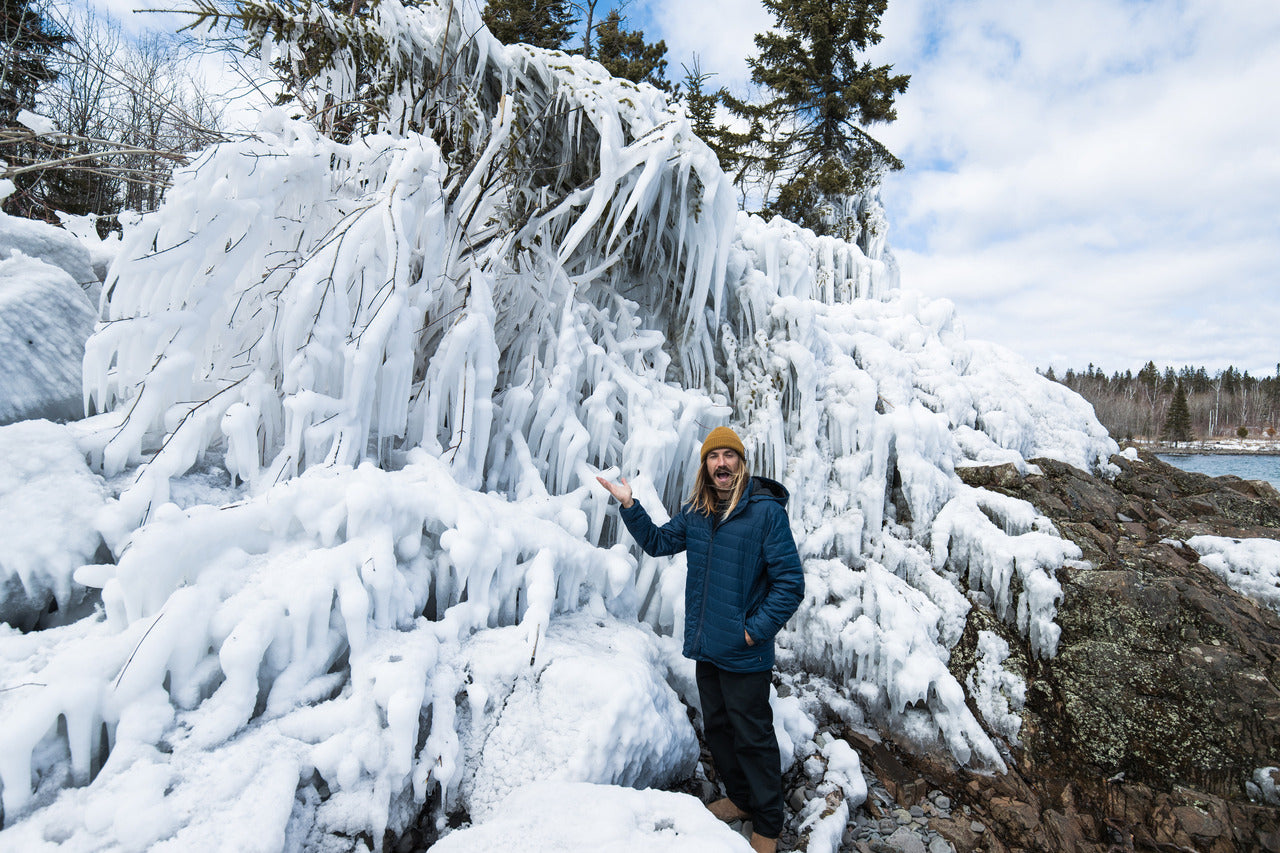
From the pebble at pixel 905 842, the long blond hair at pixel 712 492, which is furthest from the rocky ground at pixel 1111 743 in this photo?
the long blond hair at pixel 712 492

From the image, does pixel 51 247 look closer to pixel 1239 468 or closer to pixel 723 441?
pixel 723 441

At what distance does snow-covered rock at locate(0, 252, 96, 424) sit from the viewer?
281 cm

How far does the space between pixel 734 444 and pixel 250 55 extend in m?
4.65

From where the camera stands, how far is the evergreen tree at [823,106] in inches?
519

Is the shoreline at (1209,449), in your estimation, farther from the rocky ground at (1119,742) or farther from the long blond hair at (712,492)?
the long blond hair at (712,492)

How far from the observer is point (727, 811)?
110 inches

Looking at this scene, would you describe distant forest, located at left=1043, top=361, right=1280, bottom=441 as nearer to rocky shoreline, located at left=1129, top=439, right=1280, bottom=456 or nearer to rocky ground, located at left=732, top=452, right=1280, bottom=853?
rocky shoreline, located at left=1129, top=439, right=1280, bottom=456

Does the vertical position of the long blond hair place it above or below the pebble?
above

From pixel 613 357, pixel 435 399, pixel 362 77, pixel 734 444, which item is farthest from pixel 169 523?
pixel 362 77

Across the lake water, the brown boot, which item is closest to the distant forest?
the lake water

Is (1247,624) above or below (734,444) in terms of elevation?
below

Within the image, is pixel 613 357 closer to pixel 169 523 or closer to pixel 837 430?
pixel 837 430

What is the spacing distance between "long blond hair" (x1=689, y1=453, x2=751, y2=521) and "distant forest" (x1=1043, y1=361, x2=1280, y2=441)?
5602cm

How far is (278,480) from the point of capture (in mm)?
2852
